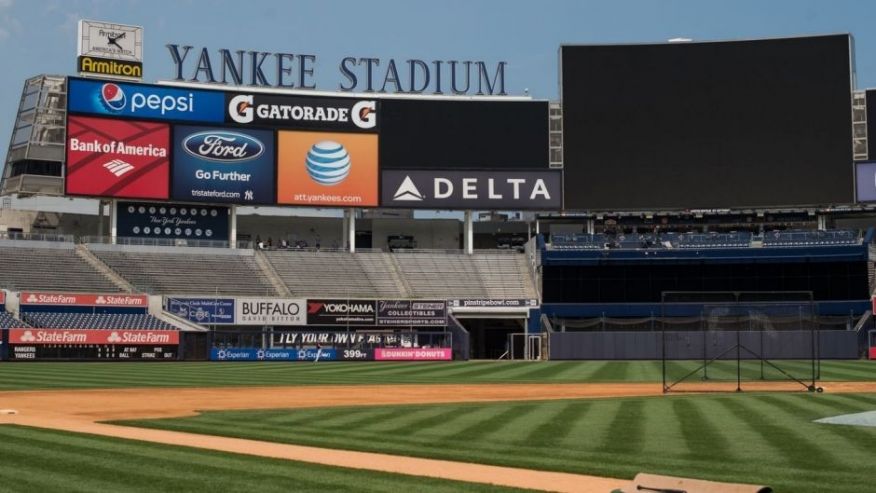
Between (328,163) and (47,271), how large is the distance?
62.5 ft

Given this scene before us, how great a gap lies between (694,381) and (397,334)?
29.4 meters

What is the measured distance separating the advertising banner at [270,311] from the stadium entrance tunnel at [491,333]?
11.8m

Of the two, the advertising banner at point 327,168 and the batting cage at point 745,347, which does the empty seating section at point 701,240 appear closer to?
the batting cage at point 745,347

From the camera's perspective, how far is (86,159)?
66.4m

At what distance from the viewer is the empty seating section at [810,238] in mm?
67812

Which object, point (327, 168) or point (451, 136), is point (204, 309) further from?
point (451, 136)

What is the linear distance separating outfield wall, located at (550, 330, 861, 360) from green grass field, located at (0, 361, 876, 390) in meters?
2.93

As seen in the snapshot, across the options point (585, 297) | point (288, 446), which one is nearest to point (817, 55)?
point (585, 297)

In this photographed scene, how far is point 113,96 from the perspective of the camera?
67.7m

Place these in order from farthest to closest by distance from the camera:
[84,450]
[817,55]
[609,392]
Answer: [817,55] < [609,392] < [84,450]

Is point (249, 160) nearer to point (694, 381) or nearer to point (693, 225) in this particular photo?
point (693, 225)

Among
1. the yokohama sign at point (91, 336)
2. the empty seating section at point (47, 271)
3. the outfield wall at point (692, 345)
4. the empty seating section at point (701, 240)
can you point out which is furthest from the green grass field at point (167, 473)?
the empty seating section at point (701, 240)

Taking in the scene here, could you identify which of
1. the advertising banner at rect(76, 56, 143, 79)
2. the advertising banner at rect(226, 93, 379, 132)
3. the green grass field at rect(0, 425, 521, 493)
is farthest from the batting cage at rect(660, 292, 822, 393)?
the advertising banner at rect(76, 56, 143, 79)

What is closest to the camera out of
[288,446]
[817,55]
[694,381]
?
[288,446]
